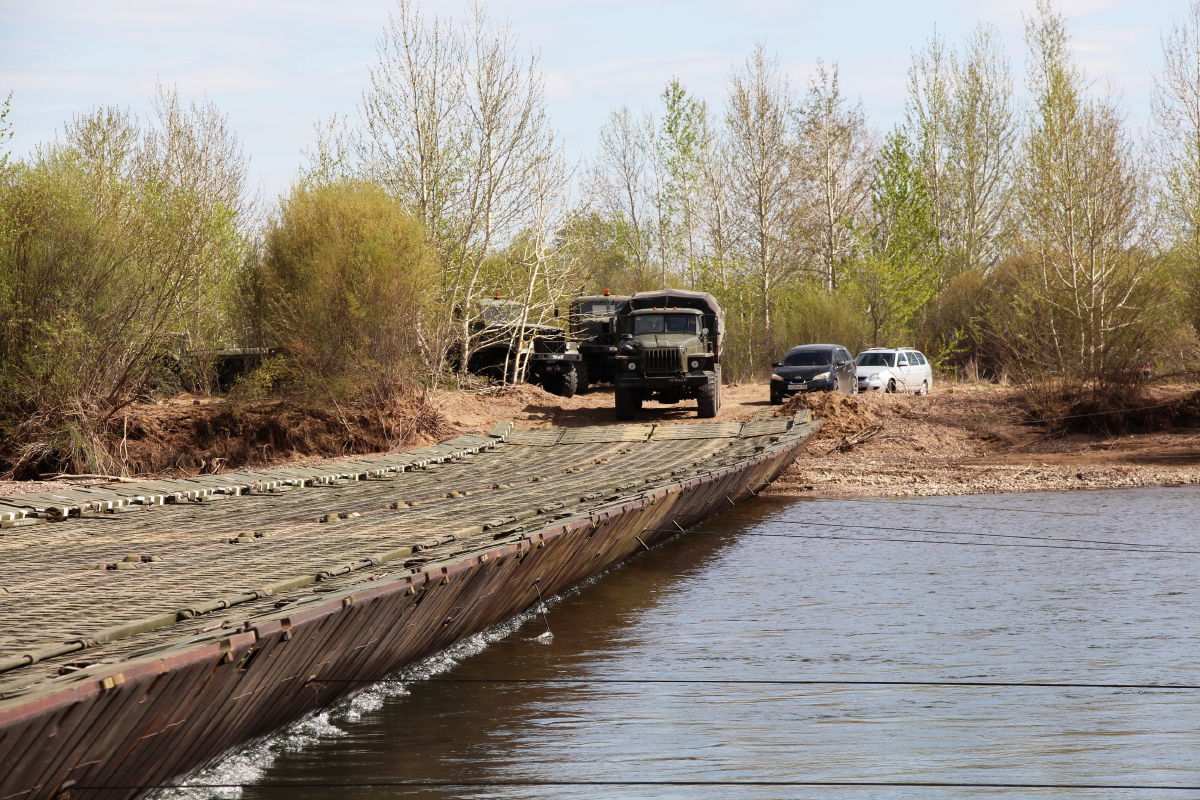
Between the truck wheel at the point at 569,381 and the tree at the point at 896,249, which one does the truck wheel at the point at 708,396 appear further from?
the tree at the point at 896,249

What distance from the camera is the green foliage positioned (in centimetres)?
1850

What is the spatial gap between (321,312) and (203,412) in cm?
308

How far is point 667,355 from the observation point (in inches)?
782

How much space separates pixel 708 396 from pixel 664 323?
1.68 meters

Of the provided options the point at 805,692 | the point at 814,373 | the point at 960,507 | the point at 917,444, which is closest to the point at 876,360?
the point at 814,373

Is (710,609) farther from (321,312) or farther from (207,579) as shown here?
(321,312)

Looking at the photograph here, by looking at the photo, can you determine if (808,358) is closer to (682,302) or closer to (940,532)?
(682,302)

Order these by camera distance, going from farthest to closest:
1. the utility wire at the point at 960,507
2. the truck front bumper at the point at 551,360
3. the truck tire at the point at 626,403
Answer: the truck front bumper at the point at 551,360
the truck tire at the point at 626,403
the utility wire at the point at 960,507

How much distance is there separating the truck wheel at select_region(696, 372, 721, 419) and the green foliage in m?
5.21

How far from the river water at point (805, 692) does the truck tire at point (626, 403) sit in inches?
327

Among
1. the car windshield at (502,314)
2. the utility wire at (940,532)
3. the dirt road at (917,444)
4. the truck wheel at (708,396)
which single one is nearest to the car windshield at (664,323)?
the truck wheel at (708,396)

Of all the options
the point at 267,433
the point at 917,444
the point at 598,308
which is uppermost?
the point at 598,308

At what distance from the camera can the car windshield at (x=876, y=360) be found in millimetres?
28172

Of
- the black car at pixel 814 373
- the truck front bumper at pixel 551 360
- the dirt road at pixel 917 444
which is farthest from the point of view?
the truck front bumper at pixel 551 360
